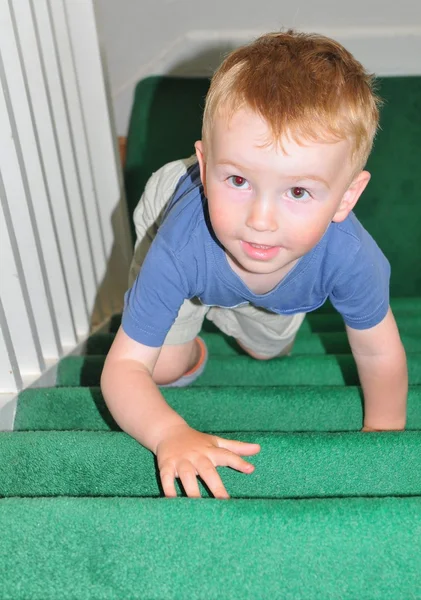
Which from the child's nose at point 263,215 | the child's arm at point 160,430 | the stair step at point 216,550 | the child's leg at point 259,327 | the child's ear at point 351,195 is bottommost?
the child's leg at point 259,327

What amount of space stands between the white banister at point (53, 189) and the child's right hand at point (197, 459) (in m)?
0.54

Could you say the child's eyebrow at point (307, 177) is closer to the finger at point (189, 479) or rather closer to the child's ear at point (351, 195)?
the child's ear at point (351, 195)

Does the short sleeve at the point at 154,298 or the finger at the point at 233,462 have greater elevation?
the short sleeve at the point at 154,298

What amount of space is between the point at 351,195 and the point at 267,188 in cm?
19

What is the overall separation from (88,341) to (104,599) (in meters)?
1.15

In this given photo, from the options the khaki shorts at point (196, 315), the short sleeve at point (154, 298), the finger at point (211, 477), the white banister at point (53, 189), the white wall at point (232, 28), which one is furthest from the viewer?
the white wall at point (232, 28)

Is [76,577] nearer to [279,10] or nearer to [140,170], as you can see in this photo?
[140,170]

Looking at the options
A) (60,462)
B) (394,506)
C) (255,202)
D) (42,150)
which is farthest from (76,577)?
(42,150)

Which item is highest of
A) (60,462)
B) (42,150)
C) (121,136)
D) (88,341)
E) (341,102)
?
(341,102)

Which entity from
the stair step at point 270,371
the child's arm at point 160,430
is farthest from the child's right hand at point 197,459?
the stair step at point 270,371

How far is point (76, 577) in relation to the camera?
74 cm

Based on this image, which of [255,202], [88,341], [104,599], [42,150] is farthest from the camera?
[88,341]

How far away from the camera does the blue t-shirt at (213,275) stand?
1.10 metres

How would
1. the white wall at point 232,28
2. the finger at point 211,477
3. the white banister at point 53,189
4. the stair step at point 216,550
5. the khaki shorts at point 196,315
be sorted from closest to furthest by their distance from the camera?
the stair step at point 216,550 → the finger at point 211,477 → the white banister at point 53,189 → the khaki shorts at point 196,315 → the white wall at point 232,28
